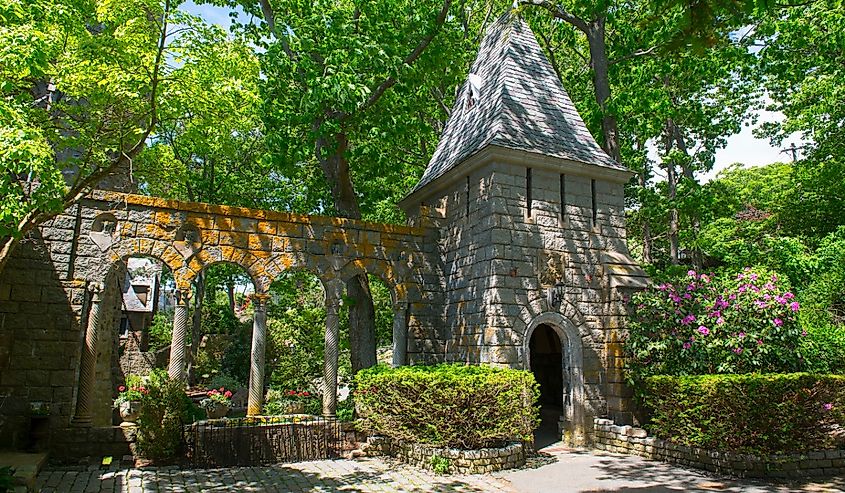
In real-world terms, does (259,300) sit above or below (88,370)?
above

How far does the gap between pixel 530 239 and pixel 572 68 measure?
9.28 m

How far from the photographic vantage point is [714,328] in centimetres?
902

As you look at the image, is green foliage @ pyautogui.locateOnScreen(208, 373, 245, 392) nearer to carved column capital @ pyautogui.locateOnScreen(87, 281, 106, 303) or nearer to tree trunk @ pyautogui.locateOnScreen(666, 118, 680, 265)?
carved column capital @ pyautogui.locateOnScreen(87, 281, 106, 303)

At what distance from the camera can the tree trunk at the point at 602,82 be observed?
44.6ft

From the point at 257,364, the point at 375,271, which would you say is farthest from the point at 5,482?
the point at 375,271

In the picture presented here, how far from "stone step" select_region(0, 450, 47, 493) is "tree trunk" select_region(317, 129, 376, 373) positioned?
229 inches

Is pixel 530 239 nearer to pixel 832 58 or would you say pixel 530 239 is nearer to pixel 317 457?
pixel 317 457

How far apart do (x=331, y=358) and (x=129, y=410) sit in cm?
569

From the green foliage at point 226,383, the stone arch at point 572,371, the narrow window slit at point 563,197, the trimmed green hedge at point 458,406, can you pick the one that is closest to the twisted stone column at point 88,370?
the trimmed green hedge at point 458,406

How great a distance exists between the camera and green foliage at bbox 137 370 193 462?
26.1ft

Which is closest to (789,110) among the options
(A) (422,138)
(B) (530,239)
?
(A) (422,138)

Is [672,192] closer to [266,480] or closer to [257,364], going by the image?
[257,364]

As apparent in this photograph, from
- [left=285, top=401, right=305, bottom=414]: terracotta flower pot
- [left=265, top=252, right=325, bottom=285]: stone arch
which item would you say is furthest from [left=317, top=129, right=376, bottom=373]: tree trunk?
[left=285, top=401, right=305, bottom=414]: terracotta flower pot

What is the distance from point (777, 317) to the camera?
28.9ft
